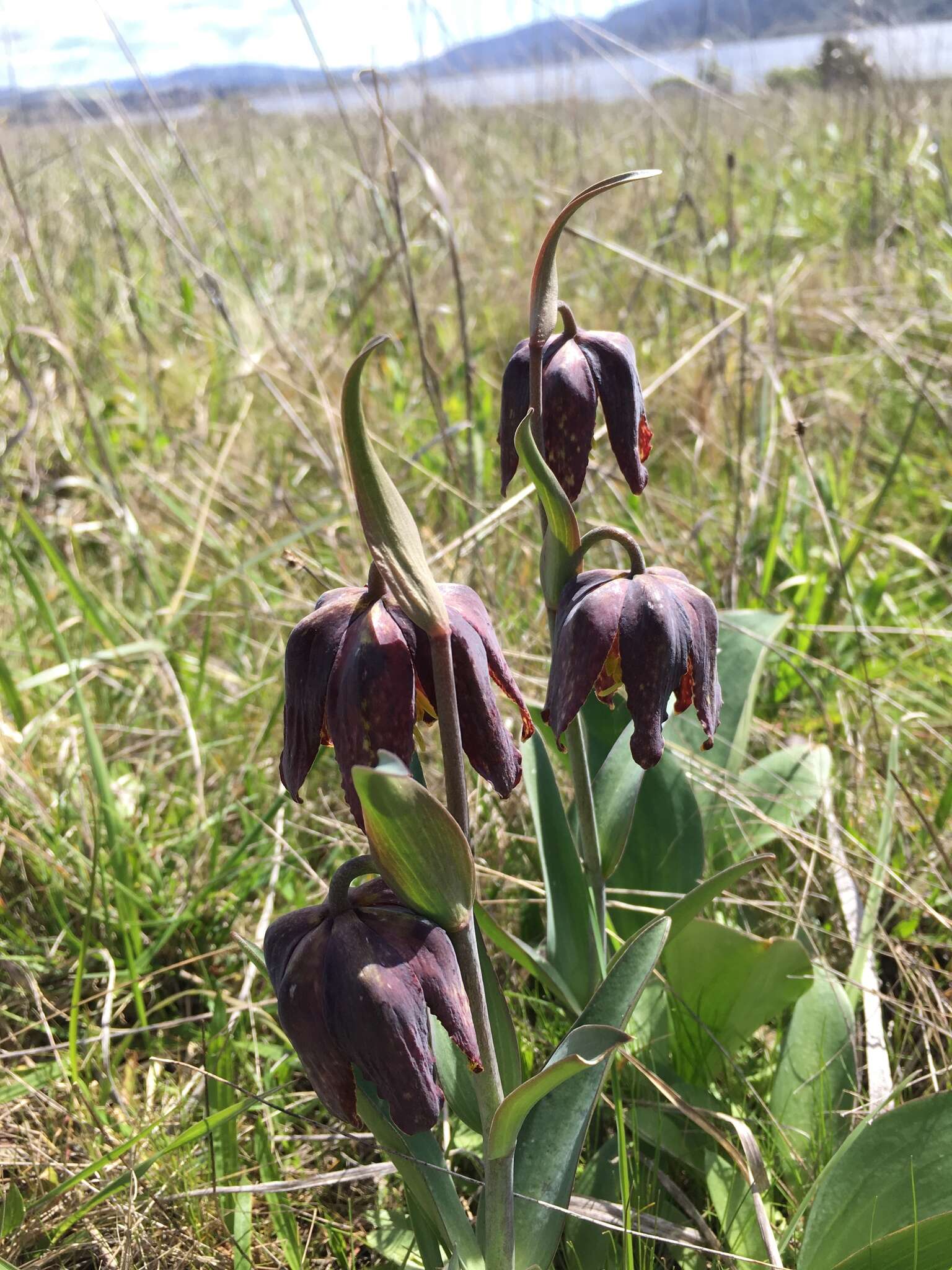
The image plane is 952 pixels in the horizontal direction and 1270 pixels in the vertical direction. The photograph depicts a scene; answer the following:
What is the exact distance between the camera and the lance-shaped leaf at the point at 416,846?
62 centimetres

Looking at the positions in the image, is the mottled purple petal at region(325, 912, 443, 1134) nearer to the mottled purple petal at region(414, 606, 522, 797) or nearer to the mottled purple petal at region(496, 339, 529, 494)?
the mottled purple petal at region(414, 606, 522, 797)

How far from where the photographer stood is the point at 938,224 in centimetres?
351

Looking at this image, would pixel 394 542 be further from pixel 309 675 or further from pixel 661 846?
pixel 661 846

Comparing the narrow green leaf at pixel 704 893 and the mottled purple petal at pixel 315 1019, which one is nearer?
the mottled purple petal at pixel 315 1019

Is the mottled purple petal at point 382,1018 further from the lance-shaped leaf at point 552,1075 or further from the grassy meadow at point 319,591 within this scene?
the grassy meadow at point 319,591

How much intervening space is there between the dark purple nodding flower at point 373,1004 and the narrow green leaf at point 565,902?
425 millimetres

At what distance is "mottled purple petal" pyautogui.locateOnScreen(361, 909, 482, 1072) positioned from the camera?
70 cm

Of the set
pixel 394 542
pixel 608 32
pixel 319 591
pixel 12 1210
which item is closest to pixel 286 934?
pixel 394 542

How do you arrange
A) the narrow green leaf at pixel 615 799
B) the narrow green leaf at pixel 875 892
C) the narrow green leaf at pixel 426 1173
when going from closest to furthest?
1. the narrow green leaf at pixel 426 1173
2. the narrow green leaf at pixel 615 799
3. the narrow green leaf at pixel 875 892

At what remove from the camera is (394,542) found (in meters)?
0.65

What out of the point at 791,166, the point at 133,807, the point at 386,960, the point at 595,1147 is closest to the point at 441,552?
the point at 133,807

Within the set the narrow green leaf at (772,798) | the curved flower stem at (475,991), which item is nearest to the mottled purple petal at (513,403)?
Result: the curved flower stem at (475,991)

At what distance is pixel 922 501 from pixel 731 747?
1.29 metres

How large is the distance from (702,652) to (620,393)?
0.26m
